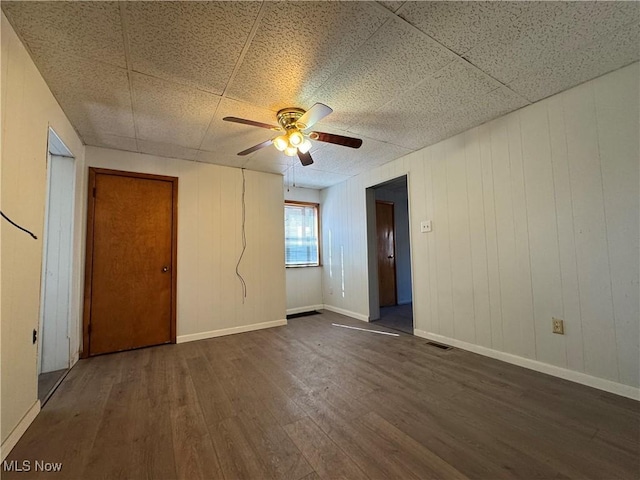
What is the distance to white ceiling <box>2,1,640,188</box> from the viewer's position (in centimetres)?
145

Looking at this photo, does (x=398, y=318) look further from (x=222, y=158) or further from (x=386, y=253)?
(x=222, y=158)

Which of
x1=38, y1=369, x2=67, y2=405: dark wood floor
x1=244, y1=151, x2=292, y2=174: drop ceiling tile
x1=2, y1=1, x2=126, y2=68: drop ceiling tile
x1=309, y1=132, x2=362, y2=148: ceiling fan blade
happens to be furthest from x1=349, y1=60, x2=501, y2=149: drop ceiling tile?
x1=38, y1=369, x2=67, y2=405: dark wood floor

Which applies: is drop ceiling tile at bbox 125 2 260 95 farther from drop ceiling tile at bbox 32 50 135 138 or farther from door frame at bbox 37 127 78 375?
door frame at bbox 37 127 78 375

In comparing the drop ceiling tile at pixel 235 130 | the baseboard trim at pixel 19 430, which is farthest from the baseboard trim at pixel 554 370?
the baseboard trim at pixel 19 430

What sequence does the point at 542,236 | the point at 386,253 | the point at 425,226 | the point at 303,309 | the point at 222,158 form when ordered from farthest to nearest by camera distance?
1. the point at 386,253
2. the point at 303,309
3. the point at 222,158
4. the point at 425,226
5. the point at 542,236

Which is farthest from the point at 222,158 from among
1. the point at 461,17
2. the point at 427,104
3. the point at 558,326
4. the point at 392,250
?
the point at 558,326

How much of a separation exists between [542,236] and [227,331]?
367cm

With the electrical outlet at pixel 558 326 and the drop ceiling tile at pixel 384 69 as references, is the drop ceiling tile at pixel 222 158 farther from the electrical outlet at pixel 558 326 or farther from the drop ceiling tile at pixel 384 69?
the electrical outlet at pixel 558 326

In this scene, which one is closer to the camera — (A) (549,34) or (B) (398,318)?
(A) (549,34)

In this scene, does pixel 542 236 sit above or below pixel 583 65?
below

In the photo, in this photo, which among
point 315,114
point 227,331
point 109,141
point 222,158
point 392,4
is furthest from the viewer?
point 227,331

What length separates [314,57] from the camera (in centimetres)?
176

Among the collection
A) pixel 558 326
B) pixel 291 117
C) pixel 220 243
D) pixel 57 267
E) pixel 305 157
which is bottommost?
pixel 558 326

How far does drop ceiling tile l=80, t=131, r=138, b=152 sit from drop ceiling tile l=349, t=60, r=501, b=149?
2454 mm
